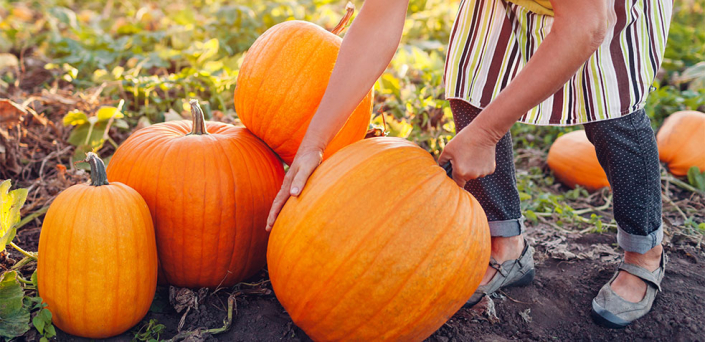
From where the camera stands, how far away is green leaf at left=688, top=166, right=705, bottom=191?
3150 mm

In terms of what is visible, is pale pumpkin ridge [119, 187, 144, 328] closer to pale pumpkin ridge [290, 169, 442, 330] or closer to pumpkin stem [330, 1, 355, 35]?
pale pumpkin ridge [290, 169, 442, 330]

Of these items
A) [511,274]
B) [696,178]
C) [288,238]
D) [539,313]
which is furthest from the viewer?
[696,178]

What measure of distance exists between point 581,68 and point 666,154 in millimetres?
1872

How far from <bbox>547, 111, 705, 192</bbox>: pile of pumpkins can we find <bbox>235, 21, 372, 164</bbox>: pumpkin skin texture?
179cm

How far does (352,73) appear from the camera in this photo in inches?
68.8

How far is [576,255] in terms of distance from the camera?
2.44 meters

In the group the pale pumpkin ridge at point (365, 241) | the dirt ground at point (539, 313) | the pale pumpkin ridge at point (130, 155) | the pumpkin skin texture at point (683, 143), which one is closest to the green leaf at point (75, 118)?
the dirt ground at point (539, 313)

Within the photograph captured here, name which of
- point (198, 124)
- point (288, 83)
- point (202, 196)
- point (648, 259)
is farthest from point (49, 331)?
point (648, 259)

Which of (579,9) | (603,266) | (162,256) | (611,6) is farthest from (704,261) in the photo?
(162,256)

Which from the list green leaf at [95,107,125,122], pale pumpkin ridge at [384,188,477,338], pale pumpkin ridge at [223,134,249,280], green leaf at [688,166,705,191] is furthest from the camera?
green leaf at [688,166,705,191]

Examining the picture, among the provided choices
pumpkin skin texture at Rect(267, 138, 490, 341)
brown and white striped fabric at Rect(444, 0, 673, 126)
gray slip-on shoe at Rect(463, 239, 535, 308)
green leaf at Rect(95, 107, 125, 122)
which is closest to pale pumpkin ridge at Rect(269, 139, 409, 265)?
pumpkin skin texture at Rect(267, 138, 490, 341)

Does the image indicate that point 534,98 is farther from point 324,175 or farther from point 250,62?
point 250,62

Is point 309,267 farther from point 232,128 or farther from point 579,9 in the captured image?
point 579,9

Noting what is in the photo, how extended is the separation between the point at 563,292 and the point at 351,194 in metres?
1.15
